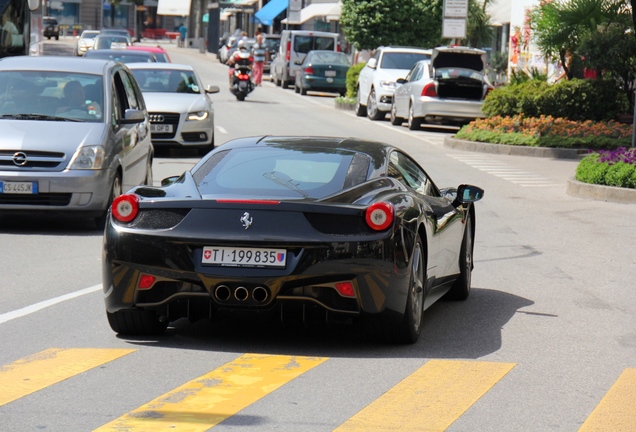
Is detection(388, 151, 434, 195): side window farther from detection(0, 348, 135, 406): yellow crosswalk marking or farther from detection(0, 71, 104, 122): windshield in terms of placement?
detection(0, 71, 104, 122): windshield

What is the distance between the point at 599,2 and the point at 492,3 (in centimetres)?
1866

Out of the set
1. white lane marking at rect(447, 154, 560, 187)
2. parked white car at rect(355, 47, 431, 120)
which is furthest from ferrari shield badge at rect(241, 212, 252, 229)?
parked white car at rect(355, 47, 431, 120)

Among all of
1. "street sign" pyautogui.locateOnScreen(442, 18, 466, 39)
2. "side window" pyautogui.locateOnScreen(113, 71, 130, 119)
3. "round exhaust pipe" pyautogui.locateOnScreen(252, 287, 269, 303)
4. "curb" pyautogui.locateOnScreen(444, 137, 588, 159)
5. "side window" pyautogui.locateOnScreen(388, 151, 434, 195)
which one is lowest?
"curb" pyautogui.locateOnScreen(444, 137, 588, 159)

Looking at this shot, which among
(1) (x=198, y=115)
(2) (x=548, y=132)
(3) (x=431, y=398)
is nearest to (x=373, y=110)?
(2) (x=548, y=132)

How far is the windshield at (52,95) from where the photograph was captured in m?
13.5

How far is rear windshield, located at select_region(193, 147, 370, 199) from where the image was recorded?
7.68m

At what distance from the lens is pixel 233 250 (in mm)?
7246

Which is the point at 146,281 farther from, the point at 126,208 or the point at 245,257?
the point at 245,257

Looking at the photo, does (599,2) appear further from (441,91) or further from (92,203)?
(92,203)

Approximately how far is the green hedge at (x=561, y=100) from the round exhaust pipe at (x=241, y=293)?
20784mm

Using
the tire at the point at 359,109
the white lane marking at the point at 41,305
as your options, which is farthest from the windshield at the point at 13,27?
the white lane marking at the point at 41,305

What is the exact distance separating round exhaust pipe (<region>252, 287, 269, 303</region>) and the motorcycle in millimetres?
Result: 31621

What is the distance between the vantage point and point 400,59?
34.7 m

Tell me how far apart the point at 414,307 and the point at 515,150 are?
17716mm
